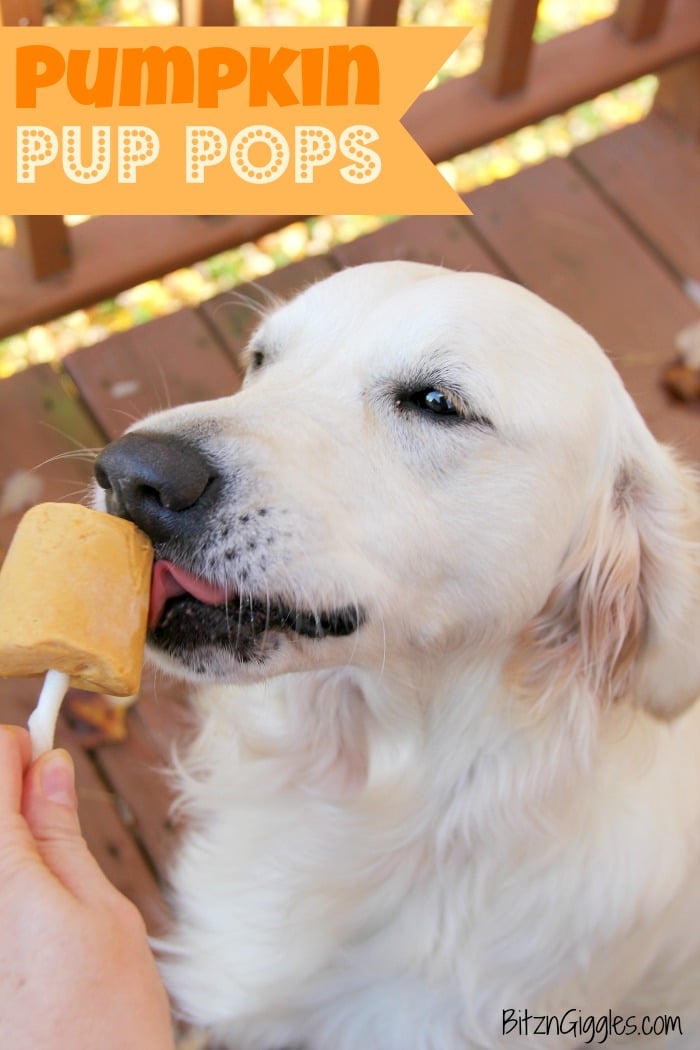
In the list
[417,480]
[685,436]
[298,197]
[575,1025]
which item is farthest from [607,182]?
[575,1025]

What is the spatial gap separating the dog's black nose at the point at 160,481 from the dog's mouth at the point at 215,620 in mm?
71

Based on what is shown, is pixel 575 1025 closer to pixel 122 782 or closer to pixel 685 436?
pixel 122 782

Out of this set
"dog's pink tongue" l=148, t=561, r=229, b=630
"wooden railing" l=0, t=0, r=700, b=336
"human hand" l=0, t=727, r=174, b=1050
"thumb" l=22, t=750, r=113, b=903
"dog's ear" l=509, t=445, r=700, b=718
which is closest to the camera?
"human hand" l=0, t=727, r=174, b=1050

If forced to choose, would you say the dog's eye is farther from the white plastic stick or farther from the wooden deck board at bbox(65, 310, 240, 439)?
the wooden deck board at bbox(65, 310, 240, 439)

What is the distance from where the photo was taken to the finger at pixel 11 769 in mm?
1352

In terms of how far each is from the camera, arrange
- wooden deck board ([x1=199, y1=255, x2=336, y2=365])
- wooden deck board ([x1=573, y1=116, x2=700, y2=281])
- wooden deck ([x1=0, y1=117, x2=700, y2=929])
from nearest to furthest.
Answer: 1. wooden deck ([x1=0, y1=117, x2=700, y2=929])
2. wooden deck board ([x1=199, y1=255, x2=336, y2=365])
3. wooden deck board ([x1=573, y1=116, x2=700, y2=281])

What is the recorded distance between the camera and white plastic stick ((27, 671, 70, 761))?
54.7 inches

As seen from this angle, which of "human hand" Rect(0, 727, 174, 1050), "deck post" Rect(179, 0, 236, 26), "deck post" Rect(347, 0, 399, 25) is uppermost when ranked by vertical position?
"deck post" Rect(179, 0, 236, 26)

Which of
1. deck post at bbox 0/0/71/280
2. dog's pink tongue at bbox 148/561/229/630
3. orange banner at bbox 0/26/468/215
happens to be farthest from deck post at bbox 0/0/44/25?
dog's pink tongue at bbox 148/561/229/630

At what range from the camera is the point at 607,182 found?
356 cm

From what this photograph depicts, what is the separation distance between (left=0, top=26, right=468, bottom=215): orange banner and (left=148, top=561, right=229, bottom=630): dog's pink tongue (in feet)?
4.30

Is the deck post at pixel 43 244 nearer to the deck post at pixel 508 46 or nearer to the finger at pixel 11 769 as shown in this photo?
the deck post at pixel 508 46

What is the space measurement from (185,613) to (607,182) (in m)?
2.50

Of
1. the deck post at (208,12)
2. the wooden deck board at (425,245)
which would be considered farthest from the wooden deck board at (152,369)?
the deck post at (208,12)
